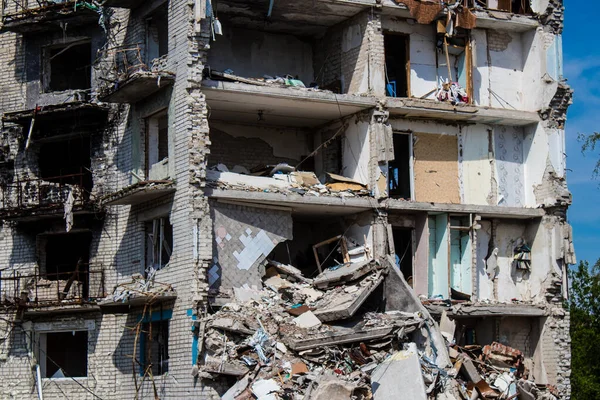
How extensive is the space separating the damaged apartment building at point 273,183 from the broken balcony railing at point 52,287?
0.08 m

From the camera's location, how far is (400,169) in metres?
27.6

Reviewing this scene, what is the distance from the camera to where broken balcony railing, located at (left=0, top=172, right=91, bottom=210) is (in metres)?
27.2

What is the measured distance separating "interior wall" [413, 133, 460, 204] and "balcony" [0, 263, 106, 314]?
8537 mm

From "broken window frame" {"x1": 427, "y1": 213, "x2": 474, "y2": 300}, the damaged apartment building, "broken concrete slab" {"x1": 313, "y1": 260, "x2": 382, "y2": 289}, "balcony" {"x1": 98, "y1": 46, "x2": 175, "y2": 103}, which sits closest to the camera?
the damaged apartment building

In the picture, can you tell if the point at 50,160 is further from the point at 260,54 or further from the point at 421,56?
the point at 421,56

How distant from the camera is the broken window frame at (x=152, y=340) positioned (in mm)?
24303

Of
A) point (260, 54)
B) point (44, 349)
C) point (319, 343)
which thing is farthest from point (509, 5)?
point (44, 349)

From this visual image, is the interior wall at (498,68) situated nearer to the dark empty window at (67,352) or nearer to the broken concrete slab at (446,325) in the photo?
the broken concrete slab at (446,325)

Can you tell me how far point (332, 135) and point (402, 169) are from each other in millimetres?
2034

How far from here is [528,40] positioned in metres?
28.9

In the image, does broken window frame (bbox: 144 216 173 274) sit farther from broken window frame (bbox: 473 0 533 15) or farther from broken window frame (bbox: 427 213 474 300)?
broken window frame (bbox: 473 0 533 15)

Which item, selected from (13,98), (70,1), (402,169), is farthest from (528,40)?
(13,98)

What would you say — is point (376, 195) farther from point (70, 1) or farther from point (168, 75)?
point (70, 1)

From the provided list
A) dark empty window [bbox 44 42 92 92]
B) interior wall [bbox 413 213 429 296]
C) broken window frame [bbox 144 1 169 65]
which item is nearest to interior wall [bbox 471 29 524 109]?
interior wall [bbox 413 213 429 296]
